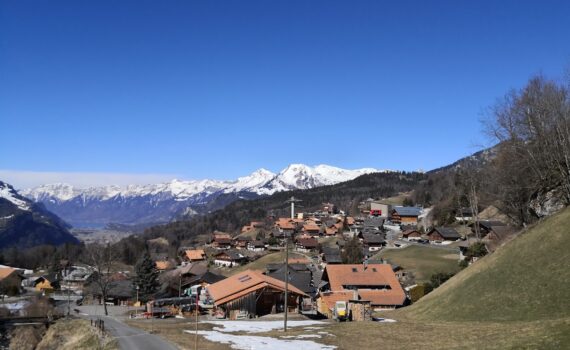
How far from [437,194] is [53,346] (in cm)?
15223

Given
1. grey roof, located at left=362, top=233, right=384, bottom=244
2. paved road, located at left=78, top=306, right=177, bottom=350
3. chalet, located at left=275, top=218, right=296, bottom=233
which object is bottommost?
paved road, located at left=78, top=306, right=177, bottom=350

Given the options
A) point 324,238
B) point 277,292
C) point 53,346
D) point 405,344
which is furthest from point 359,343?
point 324,238

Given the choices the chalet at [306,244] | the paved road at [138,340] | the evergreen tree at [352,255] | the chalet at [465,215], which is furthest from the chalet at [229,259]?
the paved road at [138,340]

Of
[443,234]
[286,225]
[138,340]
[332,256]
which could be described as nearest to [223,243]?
[286,225]

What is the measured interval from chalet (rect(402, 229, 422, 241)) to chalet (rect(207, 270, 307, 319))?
72.8 metres

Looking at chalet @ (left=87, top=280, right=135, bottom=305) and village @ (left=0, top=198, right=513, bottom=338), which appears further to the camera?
chalet @ (left=87, top=280, right=135, bottom=305)

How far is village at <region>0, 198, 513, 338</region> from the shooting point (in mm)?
53688

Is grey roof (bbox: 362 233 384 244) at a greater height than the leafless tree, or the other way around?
the leafless tree

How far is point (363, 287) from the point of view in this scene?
208 feet

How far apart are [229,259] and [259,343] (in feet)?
350

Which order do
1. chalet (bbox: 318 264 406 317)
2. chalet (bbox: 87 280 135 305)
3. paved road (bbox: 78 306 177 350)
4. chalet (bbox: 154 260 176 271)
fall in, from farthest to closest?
chalet (bbox: 154 260 176 271)
chalet (bbox: 87 280 135 305)
chalet (bbox: 318 264 406 317)
paved road (bbox: 78 306 177 350)

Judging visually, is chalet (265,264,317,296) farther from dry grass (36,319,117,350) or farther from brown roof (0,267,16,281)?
brown roof (0,267,16,281)

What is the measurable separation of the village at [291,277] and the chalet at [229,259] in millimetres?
405

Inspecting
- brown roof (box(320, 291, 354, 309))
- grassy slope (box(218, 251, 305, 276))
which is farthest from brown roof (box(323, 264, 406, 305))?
grassy slope (box(218, 251, 305, 276))
